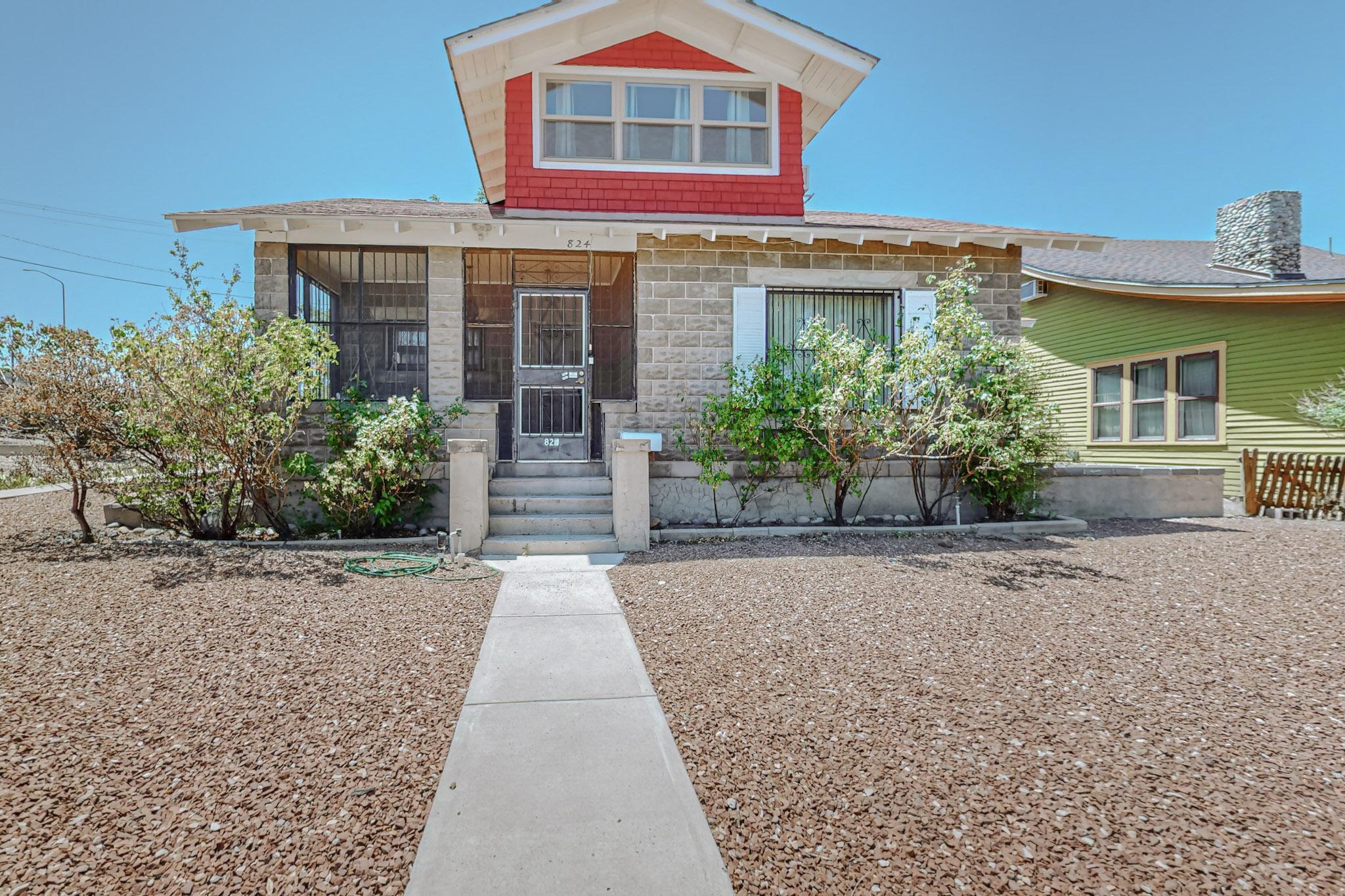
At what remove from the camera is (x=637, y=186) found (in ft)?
27.6

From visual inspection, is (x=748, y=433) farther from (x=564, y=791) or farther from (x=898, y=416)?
(x=564, y=791)

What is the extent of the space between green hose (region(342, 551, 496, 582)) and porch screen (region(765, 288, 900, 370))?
473 centimetres

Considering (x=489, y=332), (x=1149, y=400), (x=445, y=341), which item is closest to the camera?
(x=445, y=341)

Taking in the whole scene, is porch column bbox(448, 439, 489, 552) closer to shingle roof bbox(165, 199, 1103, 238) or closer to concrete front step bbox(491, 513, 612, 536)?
concrete front step bbox(491, 513, 612, 536)

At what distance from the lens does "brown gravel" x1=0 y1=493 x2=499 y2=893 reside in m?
1.91

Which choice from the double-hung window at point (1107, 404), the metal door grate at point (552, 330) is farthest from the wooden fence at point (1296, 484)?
the metal door grate at point (552, 330)

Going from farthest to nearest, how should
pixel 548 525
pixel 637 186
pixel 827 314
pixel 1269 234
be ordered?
1. pixel 1269 234
2. pixel 637 186
3. pixel 827 314
4. pixel 548 525

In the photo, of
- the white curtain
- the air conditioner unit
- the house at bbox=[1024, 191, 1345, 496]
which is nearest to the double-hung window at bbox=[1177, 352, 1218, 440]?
the house at bbox=[1024, 191, 1345, 496]

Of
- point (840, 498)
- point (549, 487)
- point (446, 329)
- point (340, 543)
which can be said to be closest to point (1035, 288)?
point (840, 498)

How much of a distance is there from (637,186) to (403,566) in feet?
18.8

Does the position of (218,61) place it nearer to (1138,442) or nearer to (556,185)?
(556,185)

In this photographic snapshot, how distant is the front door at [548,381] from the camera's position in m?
8.46

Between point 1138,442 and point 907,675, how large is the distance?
12.3 meters

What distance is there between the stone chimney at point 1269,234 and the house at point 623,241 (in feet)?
21.5
